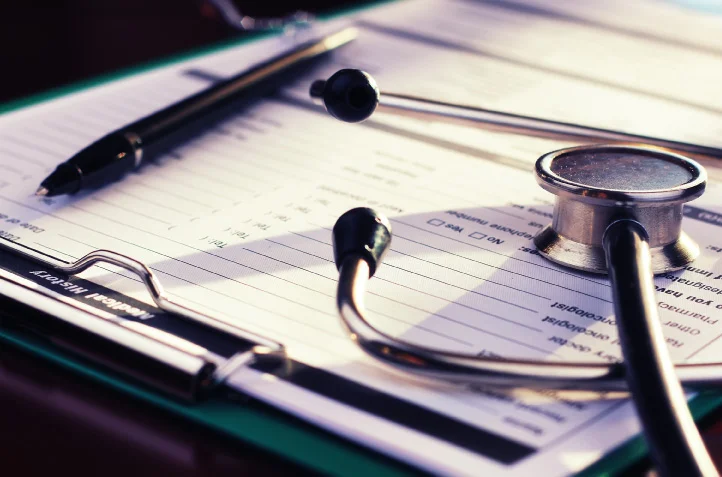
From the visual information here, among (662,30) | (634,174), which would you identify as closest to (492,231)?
(634,174)

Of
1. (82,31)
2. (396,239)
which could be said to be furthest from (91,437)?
(82,31)

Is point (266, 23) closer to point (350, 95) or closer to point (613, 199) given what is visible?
Result: point (350, 95)

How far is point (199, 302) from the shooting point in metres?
0.42

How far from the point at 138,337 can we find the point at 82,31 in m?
1.11

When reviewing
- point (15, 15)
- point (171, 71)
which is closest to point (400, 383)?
point (171, 71)

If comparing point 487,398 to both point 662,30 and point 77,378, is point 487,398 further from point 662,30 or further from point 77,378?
point 662,30

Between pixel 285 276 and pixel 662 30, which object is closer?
pixel 285 276

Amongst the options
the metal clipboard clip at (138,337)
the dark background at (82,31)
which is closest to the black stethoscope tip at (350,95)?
the metal clipboard clip at (138,337)

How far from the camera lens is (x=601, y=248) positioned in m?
0.44

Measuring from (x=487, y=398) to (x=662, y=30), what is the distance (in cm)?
62

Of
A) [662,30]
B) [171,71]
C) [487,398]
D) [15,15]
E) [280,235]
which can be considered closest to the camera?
[487,398]

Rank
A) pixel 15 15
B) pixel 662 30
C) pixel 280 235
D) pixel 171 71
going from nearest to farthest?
1. pixel 280 235
2. pixel 171 71
3. pixel 662 30
4. pixel 15 15

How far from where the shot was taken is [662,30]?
0.87 meters

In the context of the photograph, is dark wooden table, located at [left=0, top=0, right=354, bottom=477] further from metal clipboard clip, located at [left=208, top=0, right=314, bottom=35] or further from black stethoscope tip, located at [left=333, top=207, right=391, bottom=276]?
metal clipboard clip, located at [left=208, top=0, right=314, bottom=35]
